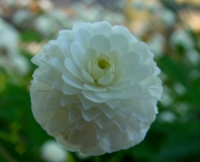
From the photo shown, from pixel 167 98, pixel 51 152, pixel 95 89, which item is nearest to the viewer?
pixel 95 89

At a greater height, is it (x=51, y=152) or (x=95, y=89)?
(x=95, y=89)

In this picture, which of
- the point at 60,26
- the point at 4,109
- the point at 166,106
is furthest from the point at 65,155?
the point at 60,26

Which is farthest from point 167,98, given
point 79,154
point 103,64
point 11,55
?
point 103,64

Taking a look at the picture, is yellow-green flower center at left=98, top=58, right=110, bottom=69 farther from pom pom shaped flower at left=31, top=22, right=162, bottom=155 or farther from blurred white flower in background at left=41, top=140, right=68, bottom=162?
blurred white flower in background at left=41, top=140, right=68, bottom=162

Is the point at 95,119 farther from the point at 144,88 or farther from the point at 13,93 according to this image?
the point at 13,93

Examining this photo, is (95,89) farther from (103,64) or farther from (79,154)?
(79,154)

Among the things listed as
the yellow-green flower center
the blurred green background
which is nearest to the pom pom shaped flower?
the yellow-green flower center
